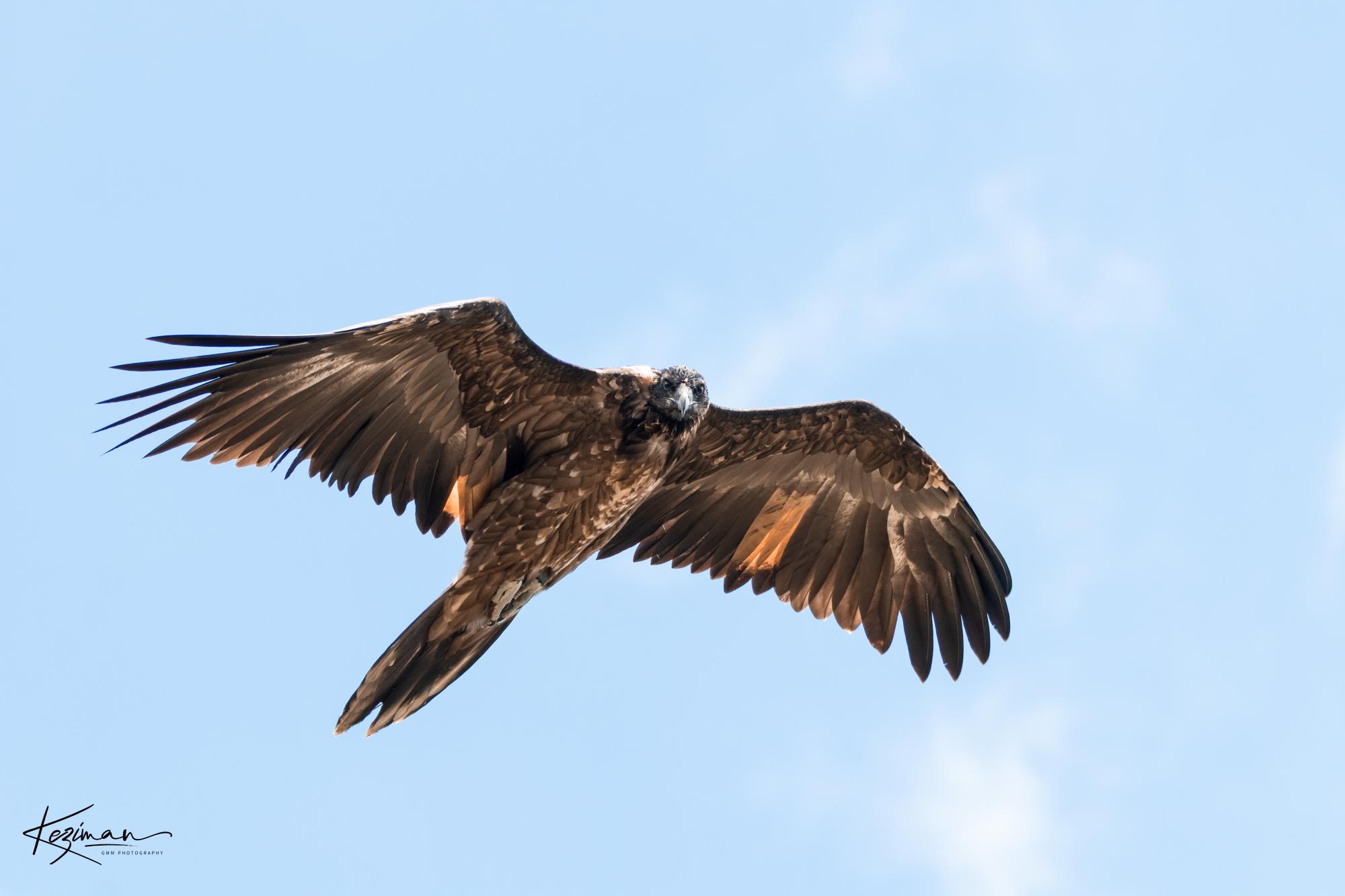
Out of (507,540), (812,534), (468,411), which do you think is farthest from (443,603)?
(812,534)

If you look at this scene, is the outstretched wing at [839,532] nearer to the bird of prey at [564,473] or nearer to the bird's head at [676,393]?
the bird of prey at [564,473]

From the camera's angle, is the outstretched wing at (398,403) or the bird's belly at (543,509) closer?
the outstretched wing at (398,403)

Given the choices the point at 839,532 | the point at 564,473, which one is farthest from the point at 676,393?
the point at 839,532

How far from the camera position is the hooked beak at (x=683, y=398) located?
35.7 feet

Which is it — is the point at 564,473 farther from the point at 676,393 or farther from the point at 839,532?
the point at 839,532

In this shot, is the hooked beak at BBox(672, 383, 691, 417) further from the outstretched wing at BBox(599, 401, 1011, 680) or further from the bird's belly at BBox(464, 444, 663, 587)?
the outstretched wing at BBox(599, 401, 1011, 680)

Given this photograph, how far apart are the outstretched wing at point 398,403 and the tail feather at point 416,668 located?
0.74 metres

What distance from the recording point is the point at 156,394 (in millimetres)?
9812

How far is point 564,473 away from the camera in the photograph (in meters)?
11.0

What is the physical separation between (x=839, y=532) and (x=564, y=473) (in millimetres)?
2633

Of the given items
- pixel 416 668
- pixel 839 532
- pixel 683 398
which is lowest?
pixel 416 668

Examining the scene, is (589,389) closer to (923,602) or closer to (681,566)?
(681,566)

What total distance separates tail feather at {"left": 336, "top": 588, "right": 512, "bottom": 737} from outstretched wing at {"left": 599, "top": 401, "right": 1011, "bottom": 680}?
1.50 meters

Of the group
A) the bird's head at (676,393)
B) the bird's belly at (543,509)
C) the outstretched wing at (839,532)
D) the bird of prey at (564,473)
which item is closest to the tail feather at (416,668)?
the bird of prey at (564,473)
